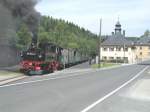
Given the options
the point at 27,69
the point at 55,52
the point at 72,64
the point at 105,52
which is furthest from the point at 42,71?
the point at 105,52

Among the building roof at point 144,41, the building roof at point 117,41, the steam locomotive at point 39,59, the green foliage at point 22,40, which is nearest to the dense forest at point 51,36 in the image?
the green foliage at point 22,40

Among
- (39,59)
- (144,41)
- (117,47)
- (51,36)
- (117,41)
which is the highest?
(144,41)

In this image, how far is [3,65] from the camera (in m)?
48.5

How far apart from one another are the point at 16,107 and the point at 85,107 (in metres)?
2.38

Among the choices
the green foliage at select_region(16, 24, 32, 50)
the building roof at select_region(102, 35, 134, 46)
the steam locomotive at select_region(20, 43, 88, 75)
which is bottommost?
the steam locomotive at select_region(20, 43, 88, 75)

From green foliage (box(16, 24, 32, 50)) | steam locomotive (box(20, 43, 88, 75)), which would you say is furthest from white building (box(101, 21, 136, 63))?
steam locomotive (box(20, 43, 88, 75))

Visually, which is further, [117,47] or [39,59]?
[117,47]

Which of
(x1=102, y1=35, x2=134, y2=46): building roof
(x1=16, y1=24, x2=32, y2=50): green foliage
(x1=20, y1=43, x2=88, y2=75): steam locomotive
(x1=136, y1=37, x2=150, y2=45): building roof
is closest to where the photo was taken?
(x1=20, y1=43, x2=88, y2=75): steam locomotive

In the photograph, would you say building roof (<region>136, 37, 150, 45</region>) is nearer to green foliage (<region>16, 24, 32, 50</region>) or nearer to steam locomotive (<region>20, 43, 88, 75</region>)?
green foliage (<region>16, 24, 32, 50</region>)

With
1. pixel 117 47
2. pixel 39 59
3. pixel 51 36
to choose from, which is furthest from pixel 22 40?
pixel 117 47

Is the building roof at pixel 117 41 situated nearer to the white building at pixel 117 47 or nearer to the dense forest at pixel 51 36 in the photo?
the white building at pixel 117 47

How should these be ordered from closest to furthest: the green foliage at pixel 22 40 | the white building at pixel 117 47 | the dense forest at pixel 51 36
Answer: the dense forest at pixel 51 36
the green foliage at pixel 22 40
the white building at pixel 117 47

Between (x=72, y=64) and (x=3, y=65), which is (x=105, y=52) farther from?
(x=3, y=65)

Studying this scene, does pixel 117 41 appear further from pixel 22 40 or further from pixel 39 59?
pixel 39 59
